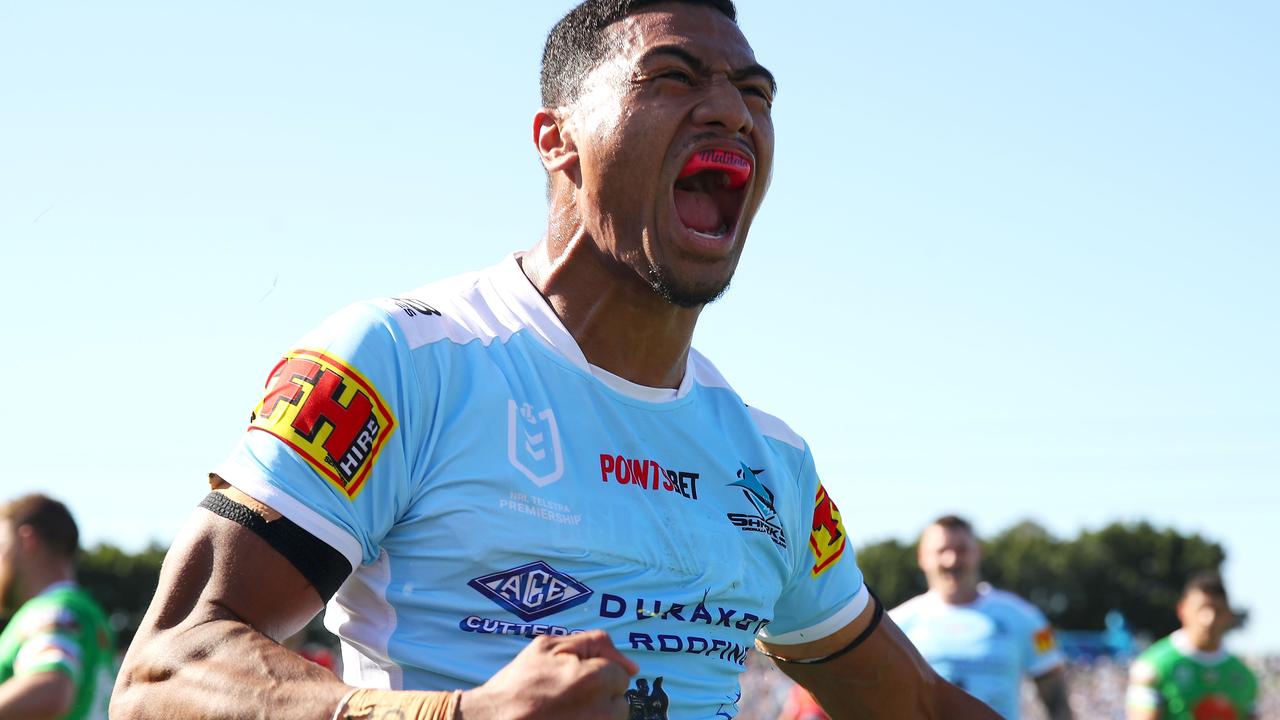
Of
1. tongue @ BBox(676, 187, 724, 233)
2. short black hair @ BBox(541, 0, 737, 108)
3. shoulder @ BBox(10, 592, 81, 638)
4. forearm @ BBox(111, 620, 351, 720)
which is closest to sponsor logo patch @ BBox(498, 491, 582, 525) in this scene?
forearm @ BBox(111, 620, 351, 720)

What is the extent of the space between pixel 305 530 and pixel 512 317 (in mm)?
779

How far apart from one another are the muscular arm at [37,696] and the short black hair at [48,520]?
3.01 ft

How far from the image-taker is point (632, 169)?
2988mm

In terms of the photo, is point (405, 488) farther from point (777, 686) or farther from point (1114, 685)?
point (1114, 685)

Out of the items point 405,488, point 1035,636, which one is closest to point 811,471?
point 405,488

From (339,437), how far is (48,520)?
627 centimetres

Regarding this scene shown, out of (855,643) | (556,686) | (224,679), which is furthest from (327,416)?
(855,643)

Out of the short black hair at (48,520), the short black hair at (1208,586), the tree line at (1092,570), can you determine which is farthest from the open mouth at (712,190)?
the tree line at (1092,570)

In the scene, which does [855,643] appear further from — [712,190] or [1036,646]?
[1036,646]

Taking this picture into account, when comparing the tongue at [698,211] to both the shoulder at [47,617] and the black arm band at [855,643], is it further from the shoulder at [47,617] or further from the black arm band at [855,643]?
the shoulder at [47,617]

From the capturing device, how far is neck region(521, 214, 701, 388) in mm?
3068

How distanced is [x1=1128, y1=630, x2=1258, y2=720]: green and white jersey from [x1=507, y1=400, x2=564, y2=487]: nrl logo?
9524 mm

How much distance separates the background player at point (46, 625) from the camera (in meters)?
7.21

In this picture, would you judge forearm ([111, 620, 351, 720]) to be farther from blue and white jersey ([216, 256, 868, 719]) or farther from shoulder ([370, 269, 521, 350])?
shoulder ([370, 269, 521, 350])
